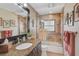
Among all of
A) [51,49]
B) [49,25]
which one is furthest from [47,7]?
[51,49]

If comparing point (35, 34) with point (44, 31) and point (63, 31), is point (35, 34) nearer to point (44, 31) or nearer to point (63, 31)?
point (44, 31)

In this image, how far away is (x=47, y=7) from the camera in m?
1.81

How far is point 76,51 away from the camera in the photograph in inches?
65.2

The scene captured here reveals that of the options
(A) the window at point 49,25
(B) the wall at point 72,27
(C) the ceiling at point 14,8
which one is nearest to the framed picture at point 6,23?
(C) the ceiling at point 14,8

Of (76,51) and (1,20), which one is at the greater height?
(1,20)

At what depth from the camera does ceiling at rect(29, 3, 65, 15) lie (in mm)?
1763

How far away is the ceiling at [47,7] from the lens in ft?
5.78

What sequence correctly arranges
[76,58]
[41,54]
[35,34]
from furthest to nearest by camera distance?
[35,34] < [41,54] < [76,58]

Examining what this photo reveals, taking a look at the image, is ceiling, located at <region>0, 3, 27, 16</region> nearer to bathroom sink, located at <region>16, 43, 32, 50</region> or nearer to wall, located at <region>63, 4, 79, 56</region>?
bathroom sink, located at <region>16, 43, 32, 50</region>

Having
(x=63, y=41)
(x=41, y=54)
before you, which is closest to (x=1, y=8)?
(x=41, y=54)

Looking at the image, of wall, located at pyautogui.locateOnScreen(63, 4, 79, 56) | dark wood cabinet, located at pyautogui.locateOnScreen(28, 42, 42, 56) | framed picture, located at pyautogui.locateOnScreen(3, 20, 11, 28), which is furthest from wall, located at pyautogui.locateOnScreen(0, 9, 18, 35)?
wall, located at pyautogui.locateOnScreen(63, 4, 79, 56)

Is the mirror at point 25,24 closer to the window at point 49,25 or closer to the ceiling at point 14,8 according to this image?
the ceiling at point 14,8

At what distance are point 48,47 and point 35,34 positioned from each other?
318mm

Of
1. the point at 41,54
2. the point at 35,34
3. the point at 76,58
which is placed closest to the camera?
the point at 76,58
